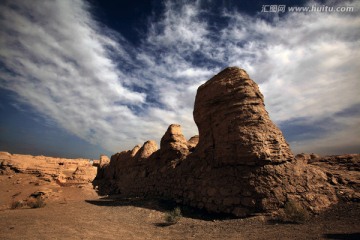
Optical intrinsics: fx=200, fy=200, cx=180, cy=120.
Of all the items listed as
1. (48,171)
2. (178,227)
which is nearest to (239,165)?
(178,227)

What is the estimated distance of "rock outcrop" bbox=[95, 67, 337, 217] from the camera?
324 inches

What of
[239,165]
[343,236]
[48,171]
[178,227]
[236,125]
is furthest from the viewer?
[48,171]

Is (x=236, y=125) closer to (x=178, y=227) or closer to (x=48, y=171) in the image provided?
(x=178, y=227)

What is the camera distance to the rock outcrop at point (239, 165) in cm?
823

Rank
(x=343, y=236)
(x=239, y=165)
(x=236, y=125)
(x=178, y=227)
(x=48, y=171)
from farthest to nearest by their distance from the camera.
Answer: (x=48, y=171) < (x=236, y=125) < (x=239, y=165) < (x=178, y=227) < (x=343, y=236)

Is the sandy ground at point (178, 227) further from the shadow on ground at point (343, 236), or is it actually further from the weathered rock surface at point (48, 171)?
the weathered rock surface at point (48, 171)

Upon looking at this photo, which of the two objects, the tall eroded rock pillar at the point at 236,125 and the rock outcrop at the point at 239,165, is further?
the tall eroded rock pillar at the point at 236,125

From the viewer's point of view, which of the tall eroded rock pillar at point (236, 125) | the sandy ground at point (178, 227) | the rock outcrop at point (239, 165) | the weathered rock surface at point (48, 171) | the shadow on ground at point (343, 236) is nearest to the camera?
the shadow on ground at point (343, 236)

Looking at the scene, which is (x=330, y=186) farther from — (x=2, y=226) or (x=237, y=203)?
(x=2, y=226)

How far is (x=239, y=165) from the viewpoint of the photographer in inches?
370

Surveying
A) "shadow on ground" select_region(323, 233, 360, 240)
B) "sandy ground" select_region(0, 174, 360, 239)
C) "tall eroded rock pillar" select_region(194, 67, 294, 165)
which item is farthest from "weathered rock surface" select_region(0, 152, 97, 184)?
"shadow on ground" select_region(323, 233, 360, 240)

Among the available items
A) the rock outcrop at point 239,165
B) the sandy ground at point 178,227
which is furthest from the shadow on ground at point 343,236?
the rock outcrop at point 239,165

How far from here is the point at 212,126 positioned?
37.2 ft

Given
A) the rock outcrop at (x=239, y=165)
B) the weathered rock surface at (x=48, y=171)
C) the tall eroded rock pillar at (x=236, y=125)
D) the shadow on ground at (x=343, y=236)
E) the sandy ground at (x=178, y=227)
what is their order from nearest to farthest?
the shadow on ground at (x=343, y=236)
the sandy ground at (x=178, y=227)
the rock outcrop at (x=239, y=165)
the tall eroded rock pillar at (x=236, y=125)
the weathered rock surface at (x=48, y=171)
